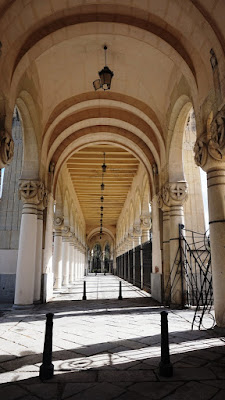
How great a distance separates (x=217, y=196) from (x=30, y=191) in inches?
192

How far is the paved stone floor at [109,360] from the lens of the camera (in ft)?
8.15

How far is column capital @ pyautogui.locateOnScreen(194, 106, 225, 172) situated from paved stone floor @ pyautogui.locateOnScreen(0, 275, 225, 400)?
9.12 feet

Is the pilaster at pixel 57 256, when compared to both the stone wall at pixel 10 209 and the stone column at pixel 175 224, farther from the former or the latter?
the stone column at pixel 175 224

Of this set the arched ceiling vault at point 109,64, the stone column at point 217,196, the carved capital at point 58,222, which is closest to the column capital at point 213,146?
the stone column at point 217,196

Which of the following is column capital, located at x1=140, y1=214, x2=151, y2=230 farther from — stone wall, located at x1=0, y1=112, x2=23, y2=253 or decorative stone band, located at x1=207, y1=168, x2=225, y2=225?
decorative stone band, located at x1=207, y1=168, x2=225, y2=225

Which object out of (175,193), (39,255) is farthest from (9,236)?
(175,193)

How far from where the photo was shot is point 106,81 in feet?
19.9

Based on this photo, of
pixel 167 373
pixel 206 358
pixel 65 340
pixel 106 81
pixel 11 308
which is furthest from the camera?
pixel 11 308

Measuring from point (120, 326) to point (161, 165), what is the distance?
5292 millimetres

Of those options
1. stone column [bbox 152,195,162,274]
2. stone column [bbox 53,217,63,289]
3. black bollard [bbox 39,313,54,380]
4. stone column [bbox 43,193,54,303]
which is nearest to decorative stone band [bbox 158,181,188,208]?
stone column [bbox 152,195,162,274]

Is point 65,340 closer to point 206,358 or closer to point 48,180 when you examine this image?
point 206,358

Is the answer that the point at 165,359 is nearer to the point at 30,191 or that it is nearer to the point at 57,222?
the point at 30,191

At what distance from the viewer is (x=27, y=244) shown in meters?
7.52

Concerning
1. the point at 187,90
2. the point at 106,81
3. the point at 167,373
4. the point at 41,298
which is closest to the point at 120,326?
the point at 167,373
